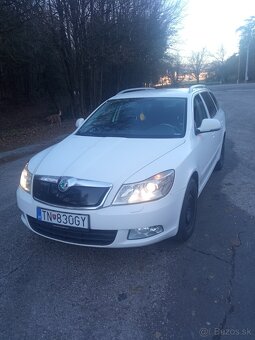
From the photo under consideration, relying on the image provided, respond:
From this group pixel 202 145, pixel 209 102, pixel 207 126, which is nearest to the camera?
pixel 207 126

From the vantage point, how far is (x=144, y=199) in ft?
10.9

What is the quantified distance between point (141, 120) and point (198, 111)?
92 centimetres

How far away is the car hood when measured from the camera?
11.3ft

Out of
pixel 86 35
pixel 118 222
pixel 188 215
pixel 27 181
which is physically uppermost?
pixel 86 35

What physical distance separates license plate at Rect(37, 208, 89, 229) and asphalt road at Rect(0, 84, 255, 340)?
1.81 feet

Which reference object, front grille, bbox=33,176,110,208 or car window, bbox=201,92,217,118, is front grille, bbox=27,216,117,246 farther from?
car window, bbox=201,92,217,118

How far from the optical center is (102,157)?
378 cm

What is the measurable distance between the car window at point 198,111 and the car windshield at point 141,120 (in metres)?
0.23

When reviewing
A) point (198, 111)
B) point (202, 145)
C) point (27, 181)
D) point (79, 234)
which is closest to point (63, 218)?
point (79, 234)

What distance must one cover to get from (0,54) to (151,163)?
1329 centimetres

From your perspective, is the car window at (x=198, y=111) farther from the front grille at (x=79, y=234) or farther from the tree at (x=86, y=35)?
the tree at (x=86, y=35)

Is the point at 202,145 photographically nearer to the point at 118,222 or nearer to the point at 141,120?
the point at 141,120

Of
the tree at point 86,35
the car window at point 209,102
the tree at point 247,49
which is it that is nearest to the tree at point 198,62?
the tree at point 247,49

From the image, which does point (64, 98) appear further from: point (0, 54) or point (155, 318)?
point (155, 318)
